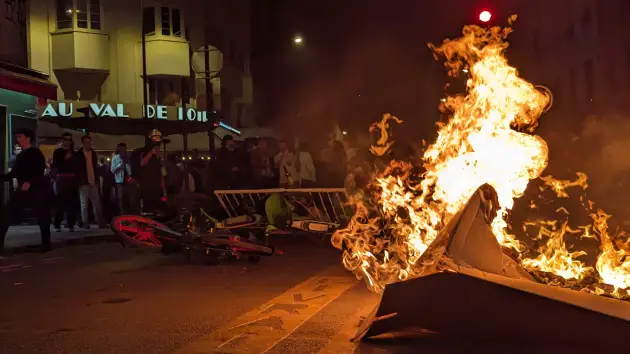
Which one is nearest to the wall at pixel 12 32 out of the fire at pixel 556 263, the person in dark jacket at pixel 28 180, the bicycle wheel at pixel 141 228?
the person in dark jacket at pixel 28 180

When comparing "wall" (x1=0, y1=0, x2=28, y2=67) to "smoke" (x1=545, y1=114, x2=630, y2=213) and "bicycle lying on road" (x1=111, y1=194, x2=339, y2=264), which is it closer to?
"bicycle lying on road" (x1=111, y1=194, x2=339, y2=264)

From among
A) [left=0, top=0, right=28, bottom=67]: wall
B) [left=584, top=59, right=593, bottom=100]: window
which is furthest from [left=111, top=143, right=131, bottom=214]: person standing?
[left=584, top=59, right=593, bottom=100]: window

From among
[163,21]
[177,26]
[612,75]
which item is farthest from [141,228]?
[177,26]

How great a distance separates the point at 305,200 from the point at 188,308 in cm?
516

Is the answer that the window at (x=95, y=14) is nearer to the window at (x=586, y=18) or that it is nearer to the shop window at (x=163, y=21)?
the shop window at (x=163, y=21)

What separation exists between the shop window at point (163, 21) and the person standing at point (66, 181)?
2574 centimetres

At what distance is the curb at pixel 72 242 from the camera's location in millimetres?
11484

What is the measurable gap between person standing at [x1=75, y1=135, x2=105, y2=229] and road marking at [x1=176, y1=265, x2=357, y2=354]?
796 cm

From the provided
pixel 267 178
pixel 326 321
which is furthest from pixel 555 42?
pixel 326 321

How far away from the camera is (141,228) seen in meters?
9.66

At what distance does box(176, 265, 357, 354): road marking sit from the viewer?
5.07 metres

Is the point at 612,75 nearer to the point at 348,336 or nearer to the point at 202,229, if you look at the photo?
the point at 202,229

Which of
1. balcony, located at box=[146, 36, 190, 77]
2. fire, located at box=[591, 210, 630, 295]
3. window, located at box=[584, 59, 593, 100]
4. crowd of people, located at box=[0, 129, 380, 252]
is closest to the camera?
fire, located at box=[591, 210, 630, 295]

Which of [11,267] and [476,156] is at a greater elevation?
[476,156]
